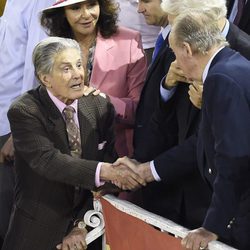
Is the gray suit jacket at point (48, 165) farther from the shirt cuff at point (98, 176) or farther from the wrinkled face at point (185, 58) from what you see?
the wrinkled face at point (185, 58)

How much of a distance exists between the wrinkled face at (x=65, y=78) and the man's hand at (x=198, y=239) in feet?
3.51

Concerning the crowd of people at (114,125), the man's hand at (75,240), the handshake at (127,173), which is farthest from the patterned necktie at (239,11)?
the man's hand at (75,240)

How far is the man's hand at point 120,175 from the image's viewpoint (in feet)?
12.5

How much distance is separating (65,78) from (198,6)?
2.76 ft

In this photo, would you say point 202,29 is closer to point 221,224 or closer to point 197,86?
point 197,86

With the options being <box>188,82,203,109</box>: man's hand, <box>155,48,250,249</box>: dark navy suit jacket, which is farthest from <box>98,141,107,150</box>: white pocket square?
<box>155,48,250,249</box>: dark navy suit jacket

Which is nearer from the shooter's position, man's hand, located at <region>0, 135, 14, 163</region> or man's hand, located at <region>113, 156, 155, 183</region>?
man's hand, located at <region>113, 156, 155, 183</region>

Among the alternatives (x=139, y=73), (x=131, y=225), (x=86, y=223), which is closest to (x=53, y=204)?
(x=86, y=223)

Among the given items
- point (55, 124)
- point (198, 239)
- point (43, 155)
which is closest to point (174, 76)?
point (55, 124)

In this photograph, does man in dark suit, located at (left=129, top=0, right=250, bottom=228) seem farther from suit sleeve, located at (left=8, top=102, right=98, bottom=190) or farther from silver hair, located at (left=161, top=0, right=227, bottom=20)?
suit sleeve, located at (left=8, top=102, right=98, bottom=190)

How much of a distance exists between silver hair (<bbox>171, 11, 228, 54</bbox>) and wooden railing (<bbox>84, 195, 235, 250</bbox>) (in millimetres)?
787

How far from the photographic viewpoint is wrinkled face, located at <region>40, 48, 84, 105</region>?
12.7 feet

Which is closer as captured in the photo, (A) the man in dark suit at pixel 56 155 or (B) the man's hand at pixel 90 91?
(A) the man in dark suit at pixel 56 155

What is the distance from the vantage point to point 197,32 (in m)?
3.09
